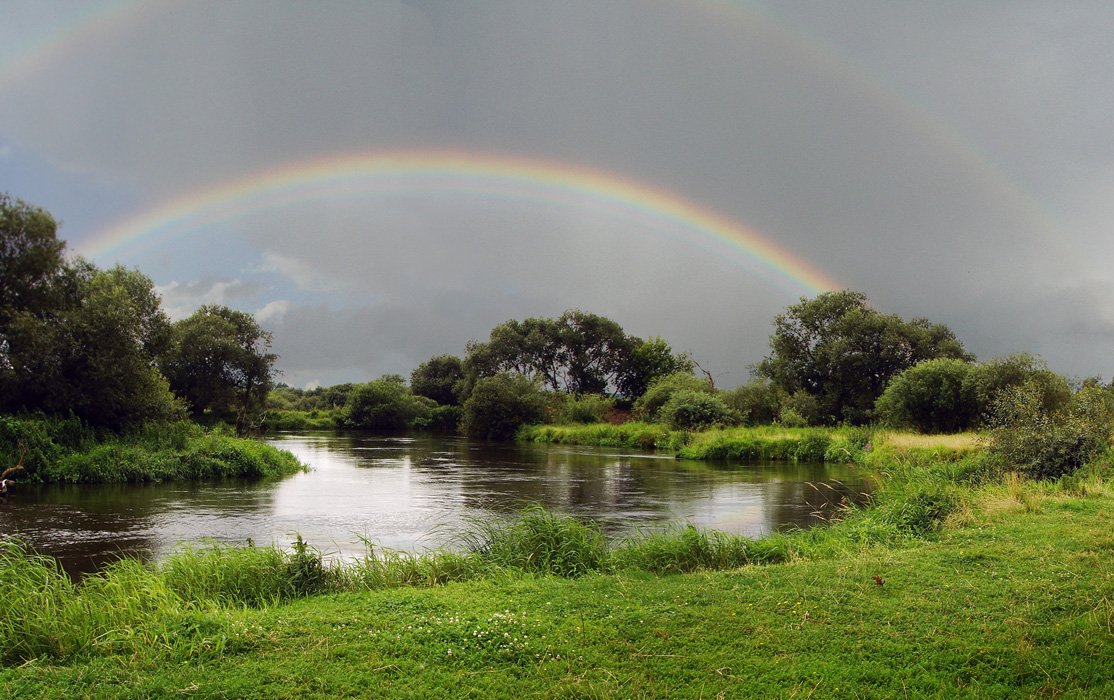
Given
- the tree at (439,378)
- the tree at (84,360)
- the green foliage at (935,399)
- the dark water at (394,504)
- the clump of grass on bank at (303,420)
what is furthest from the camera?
the tree at (439,378)

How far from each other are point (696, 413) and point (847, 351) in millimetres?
14803

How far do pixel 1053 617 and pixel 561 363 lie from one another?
77422 millimetres

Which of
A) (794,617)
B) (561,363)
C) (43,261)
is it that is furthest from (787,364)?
(794,617)

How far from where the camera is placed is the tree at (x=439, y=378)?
302 ft

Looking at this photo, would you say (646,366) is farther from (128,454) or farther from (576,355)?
(128,454)

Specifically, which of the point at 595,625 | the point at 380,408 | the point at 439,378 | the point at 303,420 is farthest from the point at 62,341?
the point at 439,378

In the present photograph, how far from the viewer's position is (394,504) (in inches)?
811

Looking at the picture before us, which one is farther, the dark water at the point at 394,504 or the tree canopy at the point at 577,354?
the tree canopy at the point at 577,354

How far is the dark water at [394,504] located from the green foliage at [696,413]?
41.7 feet

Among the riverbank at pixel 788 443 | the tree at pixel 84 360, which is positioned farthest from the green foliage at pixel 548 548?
the tree at pixel 84 360

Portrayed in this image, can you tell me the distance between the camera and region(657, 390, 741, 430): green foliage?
47.1 metres

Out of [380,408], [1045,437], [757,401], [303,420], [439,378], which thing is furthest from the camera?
[439,378]

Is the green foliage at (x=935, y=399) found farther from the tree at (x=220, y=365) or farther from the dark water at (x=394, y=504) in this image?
the tree at (x=220, y=365)

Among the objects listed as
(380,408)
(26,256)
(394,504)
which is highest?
(26,256)
